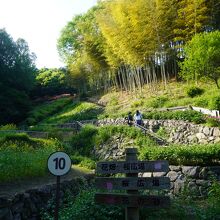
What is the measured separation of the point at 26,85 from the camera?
1485 inches

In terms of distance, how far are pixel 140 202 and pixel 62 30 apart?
49.6 m

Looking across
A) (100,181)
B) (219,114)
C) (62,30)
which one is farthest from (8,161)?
(62,30)

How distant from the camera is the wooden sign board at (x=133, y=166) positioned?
5742 mm

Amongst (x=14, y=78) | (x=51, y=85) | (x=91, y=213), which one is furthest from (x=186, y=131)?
(x=51, y=85)

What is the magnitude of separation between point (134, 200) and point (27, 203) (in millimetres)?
3765

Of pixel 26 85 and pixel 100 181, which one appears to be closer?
pixel 100 181

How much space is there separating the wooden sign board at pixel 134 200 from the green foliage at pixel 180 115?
12176 millimetres

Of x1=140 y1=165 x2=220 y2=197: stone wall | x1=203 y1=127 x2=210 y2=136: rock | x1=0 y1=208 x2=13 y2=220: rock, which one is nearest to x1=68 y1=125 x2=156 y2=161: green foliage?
x1=203 y1=127 x2=210 y2=136: rock

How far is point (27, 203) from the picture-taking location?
8.55 m

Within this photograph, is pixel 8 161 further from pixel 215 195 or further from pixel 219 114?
pixel 219 114

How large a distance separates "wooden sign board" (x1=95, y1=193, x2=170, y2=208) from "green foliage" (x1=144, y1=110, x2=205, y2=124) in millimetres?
12176

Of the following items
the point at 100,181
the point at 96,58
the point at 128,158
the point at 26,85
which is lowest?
the point at 100,181

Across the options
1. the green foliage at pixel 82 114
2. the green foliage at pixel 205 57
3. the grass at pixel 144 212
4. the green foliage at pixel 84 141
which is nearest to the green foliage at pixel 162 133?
the green foliage at pixel 84 141

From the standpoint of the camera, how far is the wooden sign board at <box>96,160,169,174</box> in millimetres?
5742
